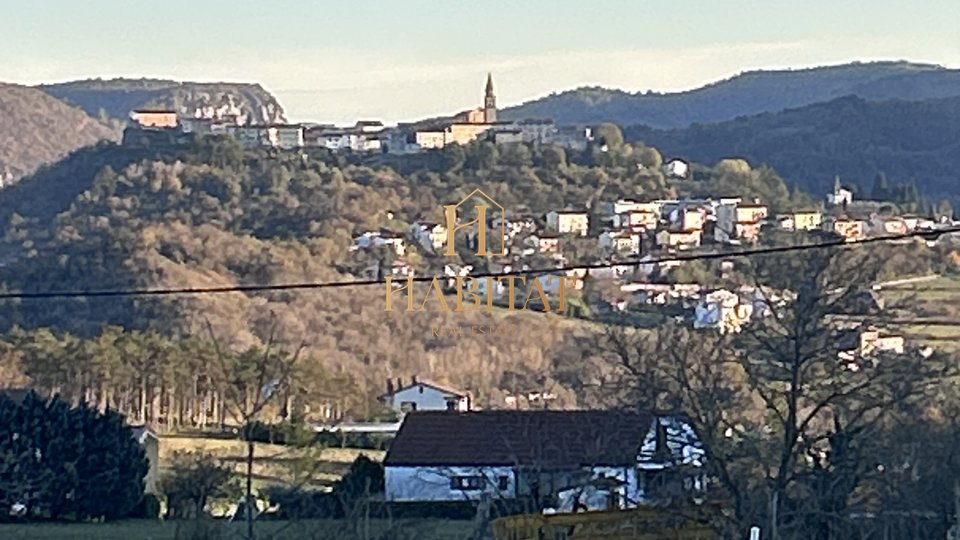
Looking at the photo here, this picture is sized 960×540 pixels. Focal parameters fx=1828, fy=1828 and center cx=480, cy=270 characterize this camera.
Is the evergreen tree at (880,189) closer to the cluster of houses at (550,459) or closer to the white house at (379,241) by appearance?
the white house at (379,241)

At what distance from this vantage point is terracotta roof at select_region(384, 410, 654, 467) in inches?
728

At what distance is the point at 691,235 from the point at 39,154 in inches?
2873

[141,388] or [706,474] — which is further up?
[706,474]

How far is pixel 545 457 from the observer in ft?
66.3

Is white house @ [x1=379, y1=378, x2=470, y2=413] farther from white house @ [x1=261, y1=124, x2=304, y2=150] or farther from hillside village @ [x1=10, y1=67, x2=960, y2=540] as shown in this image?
white house @ [x1=261, y1=124, x2=304, y2=150]

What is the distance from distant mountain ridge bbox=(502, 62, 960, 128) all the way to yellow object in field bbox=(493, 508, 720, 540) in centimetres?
10607

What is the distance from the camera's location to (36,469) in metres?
23.9

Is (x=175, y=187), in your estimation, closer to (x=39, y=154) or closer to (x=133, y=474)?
(x=133, y=474)

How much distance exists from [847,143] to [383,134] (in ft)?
75.5

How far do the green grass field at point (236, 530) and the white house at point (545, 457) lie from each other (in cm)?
76

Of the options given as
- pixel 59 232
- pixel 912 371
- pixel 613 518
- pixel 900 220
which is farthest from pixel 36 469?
pixel 900 220

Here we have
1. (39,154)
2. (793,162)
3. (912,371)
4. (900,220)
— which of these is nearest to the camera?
(912,371)

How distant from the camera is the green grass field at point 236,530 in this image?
14.7m

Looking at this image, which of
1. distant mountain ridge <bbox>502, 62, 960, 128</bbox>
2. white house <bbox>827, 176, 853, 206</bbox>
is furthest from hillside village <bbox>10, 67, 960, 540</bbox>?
distant mountain ridge <bbox>502, 62, 960, 128</bbox>
